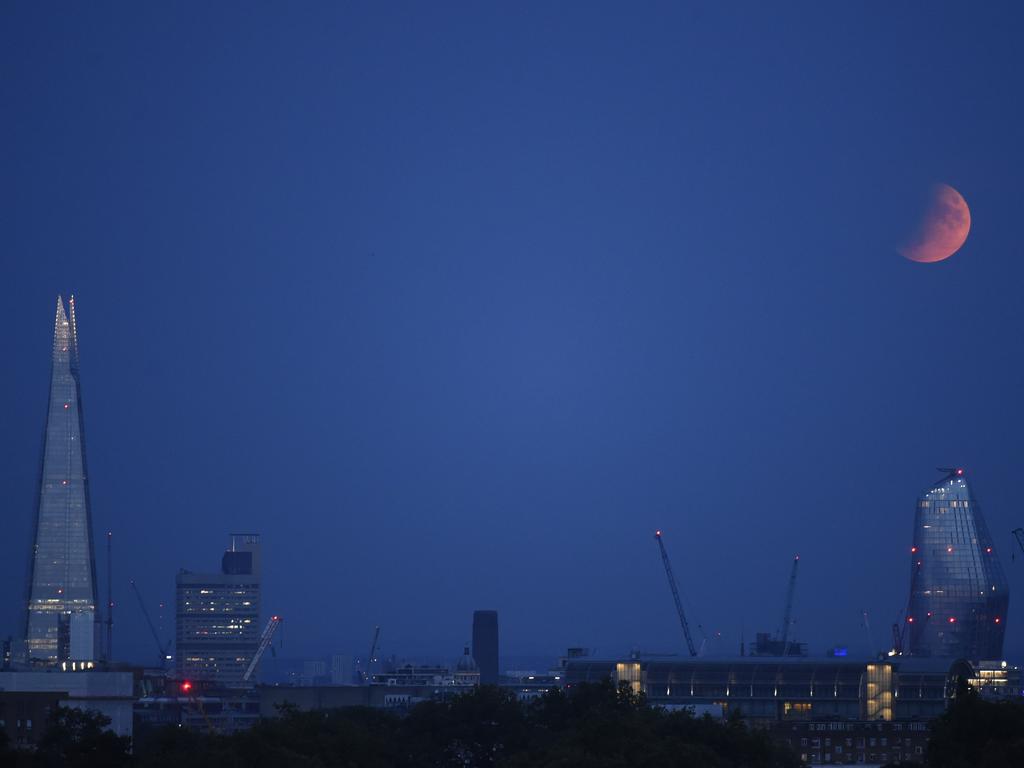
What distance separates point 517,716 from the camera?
112312 mm

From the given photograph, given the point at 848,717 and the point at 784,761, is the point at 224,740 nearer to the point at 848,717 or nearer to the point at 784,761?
the point at 784,761

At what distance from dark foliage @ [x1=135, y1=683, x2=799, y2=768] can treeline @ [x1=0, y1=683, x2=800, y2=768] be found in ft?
0.26

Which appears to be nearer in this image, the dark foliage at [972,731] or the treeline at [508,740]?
the treeline at [508,740]

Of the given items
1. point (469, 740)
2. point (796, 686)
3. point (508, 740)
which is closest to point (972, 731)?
point (508, 740)

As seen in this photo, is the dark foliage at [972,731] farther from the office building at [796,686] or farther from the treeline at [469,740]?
the office building at [796,686]

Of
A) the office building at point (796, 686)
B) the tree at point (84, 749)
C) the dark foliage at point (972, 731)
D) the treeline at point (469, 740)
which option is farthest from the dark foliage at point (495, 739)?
the office building at point (796, 686)

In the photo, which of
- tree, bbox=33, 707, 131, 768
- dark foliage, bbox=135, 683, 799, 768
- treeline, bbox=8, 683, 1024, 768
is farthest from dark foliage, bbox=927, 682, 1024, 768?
tree, bbox=33, 707, 131, 768

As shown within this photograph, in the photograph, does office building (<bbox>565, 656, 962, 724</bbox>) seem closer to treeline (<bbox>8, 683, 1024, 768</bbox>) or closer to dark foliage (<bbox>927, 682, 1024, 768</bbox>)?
treeline (<bbox>8, 683, 1024, 768</bbox>)

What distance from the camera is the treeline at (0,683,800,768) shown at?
75.4 meters

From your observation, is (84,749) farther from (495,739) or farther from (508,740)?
(495,739)

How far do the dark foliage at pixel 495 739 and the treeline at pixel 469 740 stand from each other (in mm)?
81

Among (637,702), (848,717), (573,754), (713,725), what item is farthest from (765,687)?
(573,754)

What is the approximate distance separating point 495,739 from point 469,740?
1.71 m

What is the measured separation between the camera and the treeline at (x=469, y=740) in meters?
75.4
